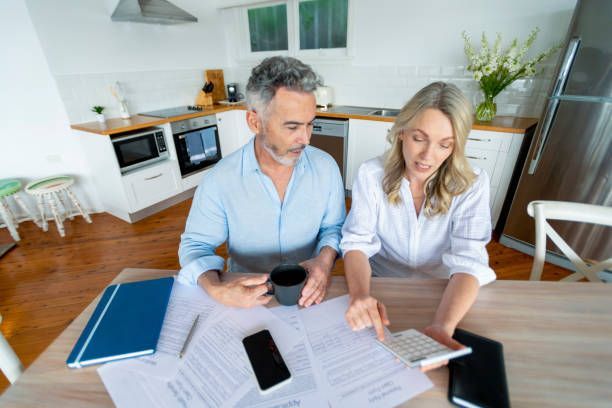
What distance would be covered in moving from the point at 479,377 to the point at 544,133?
208 centimetres

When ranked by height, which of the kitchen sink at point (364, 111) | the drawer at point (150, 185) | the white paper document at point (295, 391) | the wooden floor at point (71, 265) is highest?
the kitchen sink at point (364, 111)

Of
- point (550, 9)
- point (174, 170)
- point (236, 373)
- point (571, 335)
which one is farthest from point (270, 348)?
point (550, 9)

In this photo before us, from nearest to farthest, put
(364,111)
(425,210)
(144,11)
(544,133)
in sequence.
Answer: (425,210) < (544,133) < (144,11) < (364,111)

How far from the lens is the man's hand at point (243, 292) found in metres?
0.75

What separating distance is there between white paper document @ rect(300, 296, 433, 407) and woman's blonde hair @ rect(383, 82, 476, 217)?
54cm

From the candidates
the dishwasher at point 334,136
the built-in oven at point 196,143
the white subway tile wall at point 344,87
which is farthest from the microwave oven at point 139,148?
the dishwasher at point 334,136

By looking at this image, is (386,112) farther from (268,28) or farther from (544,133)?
(268,28)

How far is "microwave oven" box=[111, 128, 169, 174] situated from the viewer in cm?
268

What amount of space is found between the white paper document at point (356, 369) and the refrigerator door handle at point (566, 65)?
7.05 ft

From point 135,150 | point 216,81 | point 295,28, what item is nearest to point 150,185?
point 135,150

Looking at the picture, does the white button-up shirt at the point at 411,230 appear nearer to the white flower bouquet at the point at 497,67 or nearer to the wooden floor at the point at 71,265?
the wooden floor at the point at 71,265

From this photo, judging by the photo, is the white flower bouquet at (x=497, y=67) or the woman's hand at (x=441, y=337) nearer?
the woman's hand at (x=441, y=337)

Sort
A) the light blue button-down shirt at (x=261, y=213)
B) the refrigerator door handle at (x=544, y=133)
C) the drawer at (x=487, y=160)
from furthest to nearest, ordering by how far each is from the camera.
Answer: the drawer at (x=487, y=160) < the refrigerator door handle at (x=544, y=133) < the light blue button-down shirt at (x=261, y=213)

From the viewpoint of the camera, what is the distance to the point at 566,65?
1.82 meters
